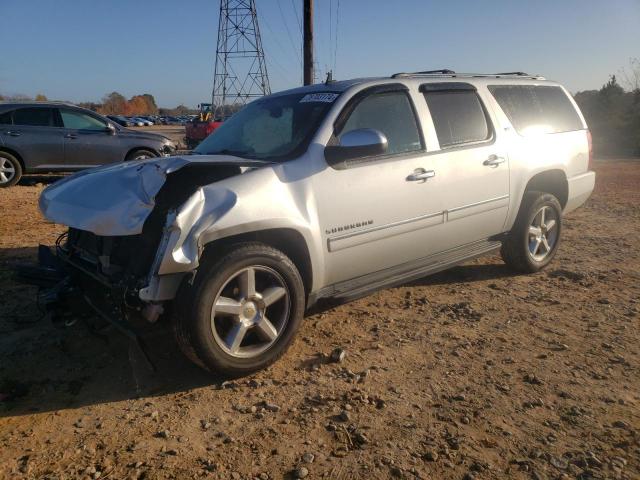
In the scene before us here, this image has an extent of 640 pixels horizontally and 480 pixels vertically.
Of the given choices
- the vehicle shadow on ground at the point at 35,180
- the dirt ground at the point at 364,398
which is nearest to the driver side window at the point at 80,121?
the vehicle shadow on ground at the point at 35,180

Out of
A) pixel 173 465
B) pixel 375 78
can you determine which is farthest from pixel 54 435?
pixel 375 78

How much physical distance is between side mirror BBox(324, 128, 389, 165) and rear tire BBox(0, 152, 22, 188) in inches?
348

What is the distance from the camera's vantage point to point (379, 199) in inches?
150

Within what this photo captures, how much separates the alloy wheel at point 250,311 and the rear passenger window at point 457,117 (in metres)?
1.94

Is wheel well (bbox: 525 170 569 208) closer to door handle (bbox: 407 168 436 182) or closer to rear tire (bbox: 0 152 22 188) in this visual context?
door handle (bbox: 407 168 436 182)

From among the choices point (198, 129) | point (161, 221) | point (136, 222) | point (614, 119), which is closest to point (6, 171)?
point (161, 221)

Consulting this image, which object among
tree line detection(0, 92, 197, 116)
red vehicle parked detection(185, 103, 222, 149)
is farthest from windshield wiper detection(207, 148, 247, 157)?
tree line detection(0, 92, 197, 116)

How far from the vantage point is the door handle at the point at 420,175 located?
400 centimetres

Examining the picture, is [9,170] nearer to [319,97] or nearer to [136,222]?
[319,97]

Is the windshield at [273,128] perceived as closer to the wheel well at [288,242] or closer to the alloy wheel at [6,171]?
the wheel well at [288,242]

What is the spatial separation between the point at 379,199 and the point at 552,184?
2703 millimetres

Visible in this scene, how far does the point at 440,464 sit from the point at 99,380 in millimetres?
2120

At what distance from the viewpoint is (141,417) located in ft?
9.45

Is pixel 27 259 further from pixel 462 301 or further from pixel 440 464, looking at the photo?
pixel 440 464
